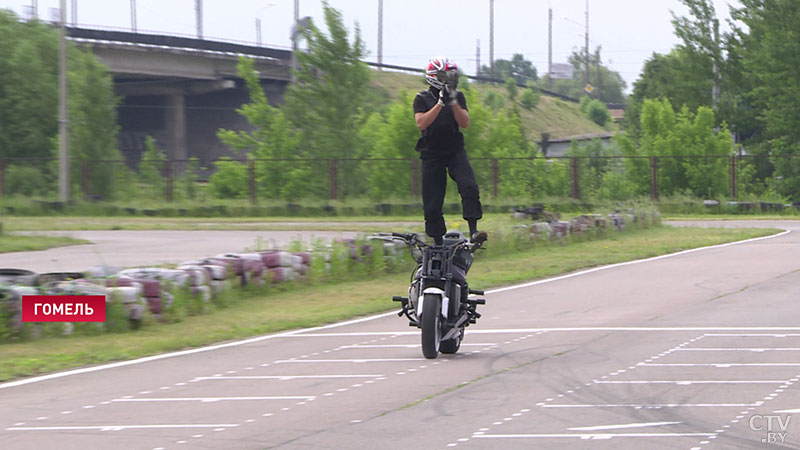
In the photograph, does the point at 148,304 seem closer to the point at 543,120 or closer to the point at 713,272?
the point at 713,272

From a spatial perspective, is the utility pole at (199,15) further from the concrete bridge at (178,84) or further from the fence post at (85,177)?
the fence post at (85,177)

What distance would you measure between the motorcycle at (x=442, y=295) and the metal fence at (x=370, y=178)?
32920mm

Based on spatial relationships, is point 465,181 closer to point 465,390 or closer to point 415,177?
point 465,390

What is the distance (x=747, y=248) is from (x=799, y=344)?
40.5 ft

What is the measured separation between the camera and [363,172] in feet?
144

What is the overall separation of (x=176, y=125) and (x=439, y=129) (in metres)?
74.4

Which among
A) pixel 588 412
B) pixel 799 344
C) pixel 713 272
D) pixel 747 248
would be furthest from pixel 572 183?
pixel 588 412

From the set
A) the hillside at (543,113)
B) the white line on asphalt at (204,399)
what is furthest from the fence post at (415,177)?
the hillside at (543,113)

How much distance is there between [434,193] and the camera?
9.75m

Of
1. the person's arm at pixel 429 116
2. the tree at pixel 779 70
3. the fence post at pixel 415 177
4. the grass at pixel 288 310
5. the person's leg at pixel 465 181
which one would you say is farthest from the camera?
the tree at pixel 779 70
